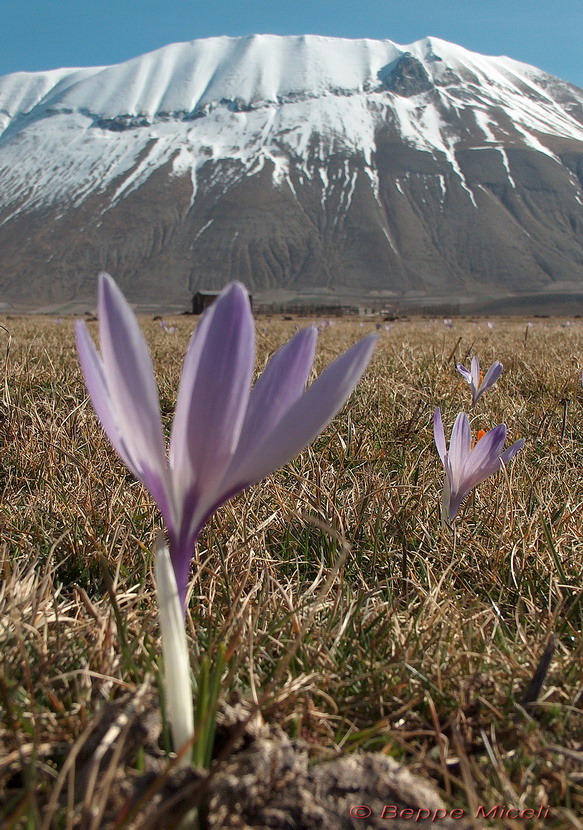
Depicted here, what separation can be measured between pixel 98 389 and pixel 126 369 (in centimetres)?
4

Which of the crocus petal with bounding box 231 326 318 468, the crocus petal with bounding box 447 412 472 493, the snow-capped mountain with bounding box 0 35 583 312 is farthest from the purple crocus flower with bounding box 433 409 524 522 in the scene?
the snow-capped mountain with bounding box 0 35 583 312

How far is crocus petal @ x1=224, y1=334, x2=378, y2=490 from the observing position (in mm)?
650

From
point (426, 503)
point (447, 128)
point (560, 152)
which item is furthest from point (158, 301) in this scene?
point (426, 503)

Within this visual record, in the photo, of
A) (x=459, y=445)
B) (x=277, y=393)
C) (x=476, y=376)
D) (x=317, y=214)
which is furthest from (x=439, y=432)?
(x=317, y=214)

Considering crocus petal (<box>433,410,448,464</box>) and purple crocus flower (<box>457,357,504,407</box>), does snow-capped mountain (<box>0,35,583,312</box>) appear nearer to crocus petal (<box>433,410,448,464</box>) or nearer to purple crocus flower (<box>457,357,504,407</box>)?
purple crocus flower (<box>457,357,504,407</box>)

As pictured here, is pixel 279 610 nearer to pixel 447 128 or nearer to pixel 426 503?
pixel 426 503

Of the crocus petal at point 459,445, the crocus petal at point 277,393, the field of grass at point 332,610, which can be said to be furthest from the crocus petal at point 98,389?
the crocus petal at point 459,445

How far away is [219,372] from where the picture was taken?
2.16 ft

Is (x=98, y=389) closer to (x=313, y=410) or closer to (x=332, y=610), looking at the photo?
(x=313, y=410)

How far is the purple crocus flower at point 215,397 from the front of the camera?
2.10ft

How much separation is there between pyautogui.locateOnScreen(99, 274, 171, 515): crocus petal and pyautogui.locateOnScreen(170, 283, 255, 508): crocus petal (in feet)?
0.10

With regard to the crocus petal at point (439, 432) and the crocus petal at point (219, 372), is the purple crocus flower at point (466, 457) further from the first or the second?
the crocus petal at point (219, 372)

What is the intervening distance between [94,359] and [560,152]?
213842 millimetres

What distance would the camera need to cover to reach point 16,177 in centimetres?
19600
